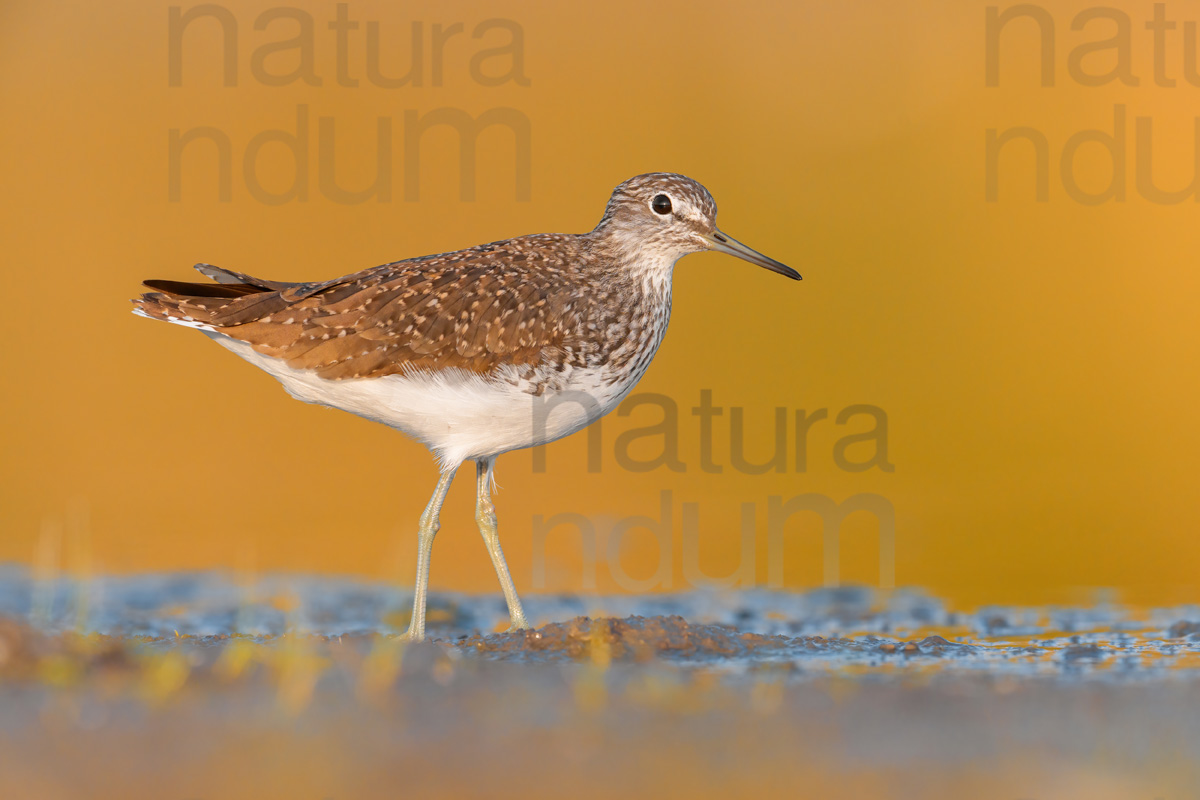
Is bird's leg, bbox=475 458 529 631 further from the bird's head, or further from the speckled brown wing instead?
the bird's head

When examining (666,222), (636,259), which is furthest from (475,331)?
(666,222)

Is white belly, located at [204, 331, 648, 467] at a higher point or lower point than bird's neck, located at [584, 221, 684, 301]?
lower

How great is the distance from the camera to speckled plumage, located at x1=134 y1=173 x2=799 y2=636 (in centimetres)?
784

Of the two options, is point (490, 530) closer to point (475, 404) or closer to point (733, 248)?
point (475, 404)

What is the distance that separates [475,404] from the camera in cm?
777

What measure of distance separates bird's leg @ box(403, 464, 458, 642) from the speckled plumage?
0.02m

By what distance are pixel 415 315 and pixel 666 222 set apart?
1.95m

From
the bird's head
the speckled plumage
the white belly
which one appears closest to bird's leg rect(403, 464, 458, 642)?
the speckled plumage

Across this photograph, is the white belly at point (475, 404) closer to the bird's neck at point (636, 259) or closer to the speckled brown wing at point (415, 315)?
the speckled brown wing at point (415, 315)

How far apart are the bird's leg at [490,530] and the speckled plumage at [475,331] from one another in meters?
0.02

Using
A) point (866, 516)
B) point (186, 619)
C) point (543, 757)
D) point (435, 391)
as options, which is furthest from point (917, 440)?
point (543, 757)

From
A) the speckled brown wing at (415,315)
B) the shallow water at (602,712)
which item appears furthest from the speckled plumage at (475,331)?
the shallow water at (602,712)

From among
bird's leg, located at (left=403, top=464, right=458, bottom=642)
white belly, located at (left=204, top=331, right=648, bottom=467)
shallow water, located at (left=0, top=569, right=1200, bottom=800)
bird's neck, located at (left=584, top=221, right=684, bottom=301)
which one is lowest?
shallow water, located at (left=0, top=569, right=1200, bottom=800)

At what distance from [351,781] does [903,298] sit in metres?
12.3
